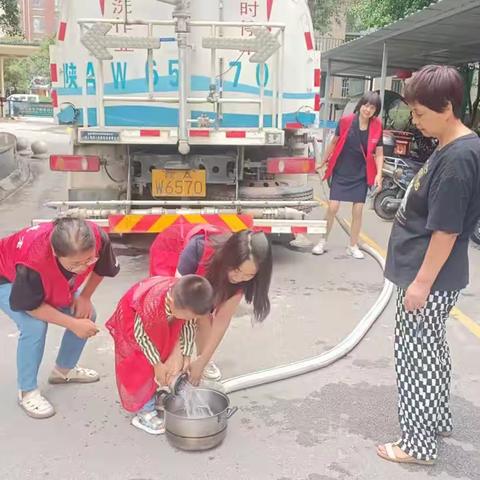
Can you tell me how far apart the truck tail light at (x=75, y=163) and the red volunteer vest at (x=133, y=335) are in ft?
9.97

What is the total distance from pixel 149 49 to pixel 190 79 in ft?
2.06

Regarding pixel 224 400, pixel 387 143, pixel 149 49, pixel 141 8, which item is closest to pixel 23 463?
pixel 224 400

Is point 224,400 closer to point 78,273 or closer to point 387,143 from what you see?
point 78,273

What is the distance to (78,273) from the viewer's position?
2984 millimetres

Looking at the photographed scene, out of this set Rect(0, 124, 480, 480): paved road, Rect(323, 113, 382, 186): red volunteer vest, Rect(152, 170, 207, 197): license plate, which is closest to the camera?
Rect(0, 124, 480, 480): paved road

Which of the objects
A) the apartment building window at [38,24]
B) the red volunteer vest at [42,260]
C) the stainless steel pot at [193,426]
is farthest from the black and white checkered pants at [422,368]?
the apartment building window at [38,24]

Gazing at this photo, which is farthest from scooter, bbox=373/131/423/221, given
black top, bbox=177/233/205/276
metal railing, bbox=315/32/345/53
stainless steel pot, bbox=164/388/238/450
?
metal railing, bbox=315/32/345/53

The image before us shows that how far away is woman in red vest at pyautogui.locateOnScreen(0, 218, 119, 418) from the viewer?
2.72 m

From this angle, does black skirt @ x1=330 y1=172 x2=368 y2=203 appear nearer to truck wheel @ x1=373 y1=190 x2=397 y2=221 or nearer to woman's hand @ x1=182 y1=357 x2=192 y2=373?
truck wheel @ x1=373 y1=190 x2=397 y2=221

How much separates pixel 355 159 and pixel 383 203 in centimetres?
260

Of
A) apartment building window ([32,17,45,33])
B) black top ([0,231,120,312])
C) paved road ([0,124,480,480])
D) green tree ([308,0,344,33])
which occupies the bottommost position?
paved road ([0,124,480,480])

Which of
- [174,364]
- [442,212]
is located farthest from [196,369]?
[442,212]

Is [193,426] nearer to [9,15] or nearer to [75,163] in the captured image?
[75,163]

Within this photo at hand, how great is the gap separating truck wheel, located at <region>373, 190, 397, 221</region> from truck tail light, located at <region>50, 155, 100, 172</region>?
14.8 ft
